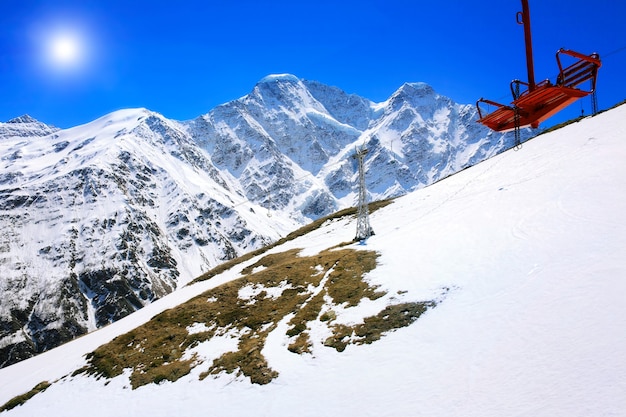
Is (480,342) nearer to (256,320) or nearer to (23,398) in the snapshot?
(256,320)

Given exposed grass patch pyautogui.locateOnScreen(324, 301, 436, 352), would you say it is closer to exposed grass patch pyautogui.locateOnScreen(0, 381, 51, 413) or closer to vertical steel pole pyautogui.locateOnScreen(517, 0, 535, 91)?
vertical steel pole pyautogui.locateOnScreen(517, 0, 535, 91)

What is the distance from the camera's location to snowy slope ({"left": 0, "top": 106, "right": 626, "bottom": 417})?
1567cm

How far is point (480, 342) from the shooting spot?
18.8 meters

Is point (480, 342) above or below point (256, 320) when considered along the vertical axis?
below

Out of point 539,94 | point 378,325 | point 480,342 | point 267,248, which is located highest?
point 539,94

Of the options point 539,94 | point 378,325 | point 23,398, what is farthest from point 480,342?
point 23,398

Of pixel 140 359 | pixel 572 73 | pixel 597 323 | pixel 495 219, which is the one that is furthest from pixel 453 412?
pixel 140 359

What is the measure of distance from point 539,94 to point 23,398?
41.4m

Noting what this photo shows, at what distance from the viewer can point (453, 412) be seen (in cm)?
1559

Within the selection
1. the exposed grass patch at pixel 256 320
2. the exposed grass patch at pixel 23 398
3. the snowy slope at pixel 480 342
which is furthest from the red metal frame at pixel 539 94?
the exposed grass patch at pixel 23 398

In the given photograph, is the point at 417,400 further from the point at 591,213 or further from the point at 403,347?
the point at 591,213

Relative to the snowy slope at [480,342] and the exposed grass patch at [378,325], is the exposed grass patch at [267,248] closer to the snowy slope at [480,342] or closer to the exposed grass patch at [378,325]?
the snowy slope at [480,342]

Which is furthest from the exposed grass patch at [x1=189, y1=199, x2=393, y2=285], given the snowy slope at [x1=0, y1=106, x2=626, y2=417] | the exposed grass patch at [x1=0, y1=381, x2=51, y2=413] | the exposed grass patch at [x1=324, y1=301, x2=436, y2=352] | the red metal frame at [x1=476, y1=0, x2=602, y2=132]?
the red metal frame at [x1=476, y1=0, x2=602, y2=132]

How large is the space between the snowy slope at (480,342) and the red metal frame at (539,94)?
25.8ft
